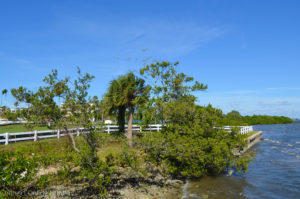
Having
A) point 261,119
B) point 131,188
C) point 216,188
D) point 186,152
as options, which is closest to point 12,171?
point 131,188

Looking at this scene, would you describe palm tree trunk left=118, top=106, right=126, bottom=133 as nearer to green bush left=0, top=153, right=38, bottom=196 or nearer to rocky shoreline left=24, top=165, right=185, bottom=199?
rocky shoreline left=24, top=165, right=185, bottom=199

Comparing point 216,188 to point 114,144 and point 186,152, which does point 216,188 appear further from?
point 114,144

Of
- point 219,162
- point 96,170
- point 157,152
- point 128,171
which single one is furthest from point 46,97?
point 219,162

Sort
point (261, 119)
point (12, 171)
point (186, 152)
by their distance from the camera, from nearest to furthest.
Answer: point (12, 171) < point (186, 152) < point (261, 119)

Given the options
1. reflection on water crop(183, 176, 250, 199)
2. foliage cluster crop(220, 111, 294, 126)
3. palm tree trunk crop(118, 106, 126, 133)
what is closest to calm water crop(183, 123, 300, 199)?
reflection on water crop(183, 176, 250, 199)

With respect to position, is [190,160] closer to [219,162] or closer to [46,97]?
[219,162]

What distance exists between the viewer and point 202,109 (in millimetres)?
14859

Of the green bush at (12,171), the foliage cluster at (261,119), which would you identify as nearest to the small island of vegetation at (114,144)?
the green bush at (12,171)

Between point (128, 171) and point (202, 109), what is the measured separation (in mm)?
5962

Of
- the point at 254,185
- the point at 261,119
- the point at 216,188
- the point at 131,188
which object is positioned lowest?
the point at 254,185

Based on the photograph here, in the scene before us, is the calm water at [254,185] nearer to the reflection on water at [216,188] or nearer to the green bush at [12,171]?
the reflection on water at [216,188]

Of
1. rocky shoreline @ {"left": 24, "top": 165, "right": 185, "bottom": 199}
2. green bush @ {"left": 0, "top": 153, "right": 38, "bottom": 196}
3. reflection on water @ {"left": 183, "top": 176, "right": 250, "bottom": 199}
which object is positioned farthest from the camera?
reflection on water @ {"left": 183, "top": 176, "right": 250, "bottom": 199}

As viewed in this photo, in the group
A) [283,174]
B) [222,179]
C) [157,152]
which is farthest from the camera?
[283,174]

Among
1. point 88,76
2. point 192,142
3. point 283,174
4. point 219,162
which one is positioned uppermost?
point 88,76
